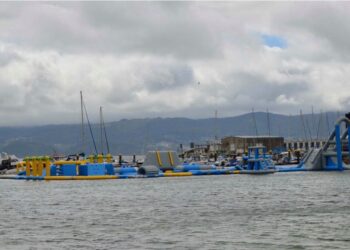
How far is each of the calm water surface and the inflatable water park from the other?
42.7 m

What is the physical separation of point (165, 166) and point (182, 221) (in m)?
82.4

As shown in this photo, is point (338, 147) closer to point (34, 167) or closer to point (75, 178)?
point (75, 178)

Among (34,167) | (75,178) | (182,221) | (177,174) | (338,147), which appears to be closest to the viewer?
(182,221)

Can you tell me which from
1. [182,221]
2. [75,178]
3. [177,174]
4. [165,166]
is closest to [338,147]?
[177,174]

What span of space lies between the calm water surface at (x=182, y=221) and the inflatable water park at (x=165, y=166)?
42.7m

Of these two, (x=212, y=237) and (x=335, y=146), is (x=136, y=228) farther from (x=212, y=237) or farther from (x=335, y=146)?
(x=335, y=146)

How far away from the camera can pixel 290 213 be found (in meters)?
43.8

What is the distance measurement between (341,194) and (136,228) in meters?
28.9

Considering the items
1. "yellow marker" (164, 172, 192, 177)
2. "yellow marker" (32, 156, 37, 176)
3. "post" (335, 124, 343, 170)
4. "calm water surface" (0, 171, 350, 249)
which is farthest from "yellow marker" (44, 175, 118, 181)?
"calm water surface" (0, 171, 350, 249)

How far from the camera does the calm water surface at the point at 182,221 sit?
31844 mm

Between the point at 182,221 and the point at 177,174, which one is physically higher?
the point at 177,174

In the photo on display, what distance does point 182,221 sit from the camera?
40625mm

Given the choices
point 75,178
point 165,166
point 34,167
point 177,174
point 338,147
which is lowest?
point 177,174

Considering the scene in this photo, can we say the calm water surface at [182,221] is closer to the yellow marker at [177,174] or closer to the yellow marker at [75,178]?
the yellow marker at [75,178]
